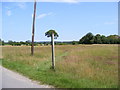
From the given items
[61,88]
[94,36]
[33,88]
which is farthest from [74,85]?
[94,36]

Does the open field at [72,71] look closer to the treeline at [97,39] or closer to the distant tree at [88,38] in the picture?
the treeline at [97,39]

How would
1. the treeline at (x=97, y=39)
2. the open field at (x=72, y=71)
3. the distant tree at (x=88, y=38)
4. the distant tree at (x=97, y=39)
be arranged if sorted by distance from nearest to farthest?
the open field at (x=72, y=71) → the treeline at (x=97, y=39) → the distant tree at (x=97, y=39) → the distant tree at (x=88, y=38)

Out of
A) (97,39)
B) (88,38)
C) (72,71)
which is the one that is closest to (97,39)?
(97,39)

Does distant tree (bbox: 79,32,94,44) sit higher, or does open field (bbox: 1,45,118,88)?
distant tree (bbox: 79,32,94,44)

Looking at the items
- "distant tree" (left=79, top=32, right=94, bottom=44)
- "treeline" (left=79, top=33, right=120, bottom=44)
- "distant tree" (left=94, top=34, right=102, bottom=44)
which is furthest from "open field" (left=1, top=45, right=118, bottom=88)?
"distant tree" (left=79, top=32, right=94, bottom=44)

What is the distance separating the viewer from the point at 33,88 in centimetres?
895

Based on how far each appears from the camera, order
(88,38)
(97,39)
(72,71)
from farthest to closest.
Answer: (88,38) < (97,39) < (72,71)

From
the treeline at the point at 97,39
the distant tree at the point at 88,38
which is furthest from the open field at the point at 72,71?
the distant tree at the point at 88,38

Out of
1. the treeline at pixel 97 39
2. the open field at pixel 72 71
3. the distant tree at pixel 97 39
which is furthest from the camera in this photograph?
the distant tree at pixel 97 39

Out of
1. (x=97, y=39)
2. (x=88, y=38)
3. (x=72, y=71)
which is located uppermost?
(x=88, y=38)

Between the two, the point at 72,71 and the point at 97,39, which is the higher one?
the point at 97,39

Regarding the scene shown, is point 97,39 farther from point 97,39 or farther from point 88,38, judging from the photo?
point 88,38

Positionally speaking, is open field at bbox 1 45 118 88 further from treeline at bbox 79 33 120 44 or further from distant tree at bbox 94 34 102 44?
distant tree at bbox 94 34 102 44

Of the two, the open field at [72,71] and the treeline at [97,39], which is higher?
the treeline at [97,39]
